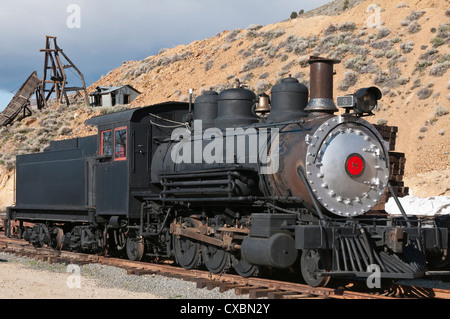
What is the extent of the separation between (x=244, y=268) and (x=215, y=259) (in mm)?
935

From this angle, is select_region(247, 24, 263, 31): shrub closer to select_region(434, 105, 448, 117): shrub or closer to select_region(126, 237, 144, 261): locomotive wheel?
select_region(434, 105, 448, 117): shrub

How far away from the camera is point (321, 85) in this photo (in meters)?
11.0

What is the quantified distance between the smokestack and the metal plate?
0.72 m

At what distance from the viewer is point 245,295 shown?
9.74 metres

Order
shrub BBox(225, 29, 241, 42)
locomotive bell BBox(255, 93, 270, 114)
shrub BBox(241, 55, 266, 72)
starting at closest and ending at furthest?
locomotive bell BBox(255, 93, 270, 114) < shrub BBox(241, 55, 266, 72) < shrub BBox(225, 29, 241, 42)

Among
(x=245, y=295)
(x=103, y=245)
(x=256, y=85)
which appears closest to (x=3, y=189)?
(x=256, y=85)

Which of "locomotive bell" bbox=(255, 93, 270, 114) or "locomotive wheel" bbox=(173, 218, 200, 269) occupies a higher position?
"locomotive bell" bbox=(255, 93, 270, 114)

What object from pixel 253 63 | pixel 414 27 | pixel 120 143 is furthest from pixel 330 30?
pixel 120 143

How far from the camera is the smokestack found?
35.7 ft

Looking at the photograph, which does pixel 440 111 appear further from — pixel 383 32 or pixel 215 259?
pixel 215 259

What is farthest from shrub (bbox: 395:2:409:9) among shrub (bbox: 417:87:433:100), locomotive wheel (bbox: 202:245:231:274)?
locomotive wheel (bbox: 202:245:231:274)

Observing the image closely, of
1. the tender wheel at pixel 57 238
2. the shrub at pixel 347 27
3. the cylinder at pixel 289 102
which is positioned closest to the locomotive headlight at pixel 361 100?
the cylinder at pixel 289 102
